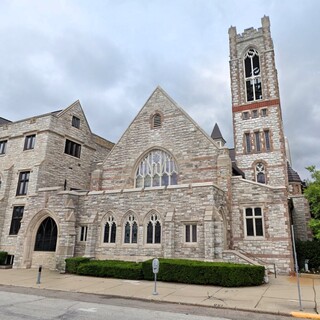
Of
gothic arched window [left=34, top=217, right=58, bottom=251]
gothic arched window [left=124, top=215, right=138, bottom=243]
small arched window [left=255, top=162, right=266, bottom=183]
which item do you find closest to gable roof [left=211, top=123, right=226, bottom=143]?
small arched window [left=255, top=162, right=266, bottom=183]

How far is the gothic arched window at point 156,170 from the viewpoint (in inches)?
843

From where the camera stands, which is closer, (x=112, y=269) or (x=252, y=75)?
(x=112, y=269)

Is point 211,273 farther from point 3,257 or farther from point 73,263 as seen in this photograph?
point 3,257

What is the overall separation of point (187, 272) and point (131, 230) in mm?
5820

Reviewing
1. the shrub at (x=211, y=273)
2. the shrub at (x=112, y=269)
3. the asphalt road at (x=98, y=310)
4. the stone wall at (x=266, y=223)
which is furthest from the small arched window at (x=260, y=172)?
the asphalt road at (x=98, y=310)

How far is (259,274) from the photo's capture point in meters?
12.7

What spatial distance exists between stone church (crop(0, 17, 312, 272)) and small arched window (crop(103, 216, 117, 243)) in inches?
2.7

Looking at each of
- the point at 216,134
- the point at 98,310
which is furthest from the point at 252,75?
the point at 98,310

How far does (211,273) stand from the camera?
1277 centimetres

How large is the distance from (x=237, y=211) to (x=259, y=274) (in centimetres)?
617

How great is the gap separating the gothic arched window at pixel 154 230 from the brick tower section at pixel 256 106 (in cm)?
1234

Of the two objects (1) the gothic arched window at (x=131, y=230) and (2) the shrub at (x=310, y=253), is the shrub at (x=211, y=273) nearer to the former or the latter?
(1) the gothic arched window at (x=131, y=230)

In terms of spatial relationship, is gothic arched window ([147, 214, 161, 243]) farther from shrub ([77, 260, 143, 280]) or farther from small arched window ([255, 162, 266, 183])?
small arched window ([255, 162, 266, 183])

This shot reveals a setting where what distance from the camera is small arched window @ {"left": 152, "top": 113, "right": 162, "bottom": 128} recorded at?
23016mm
